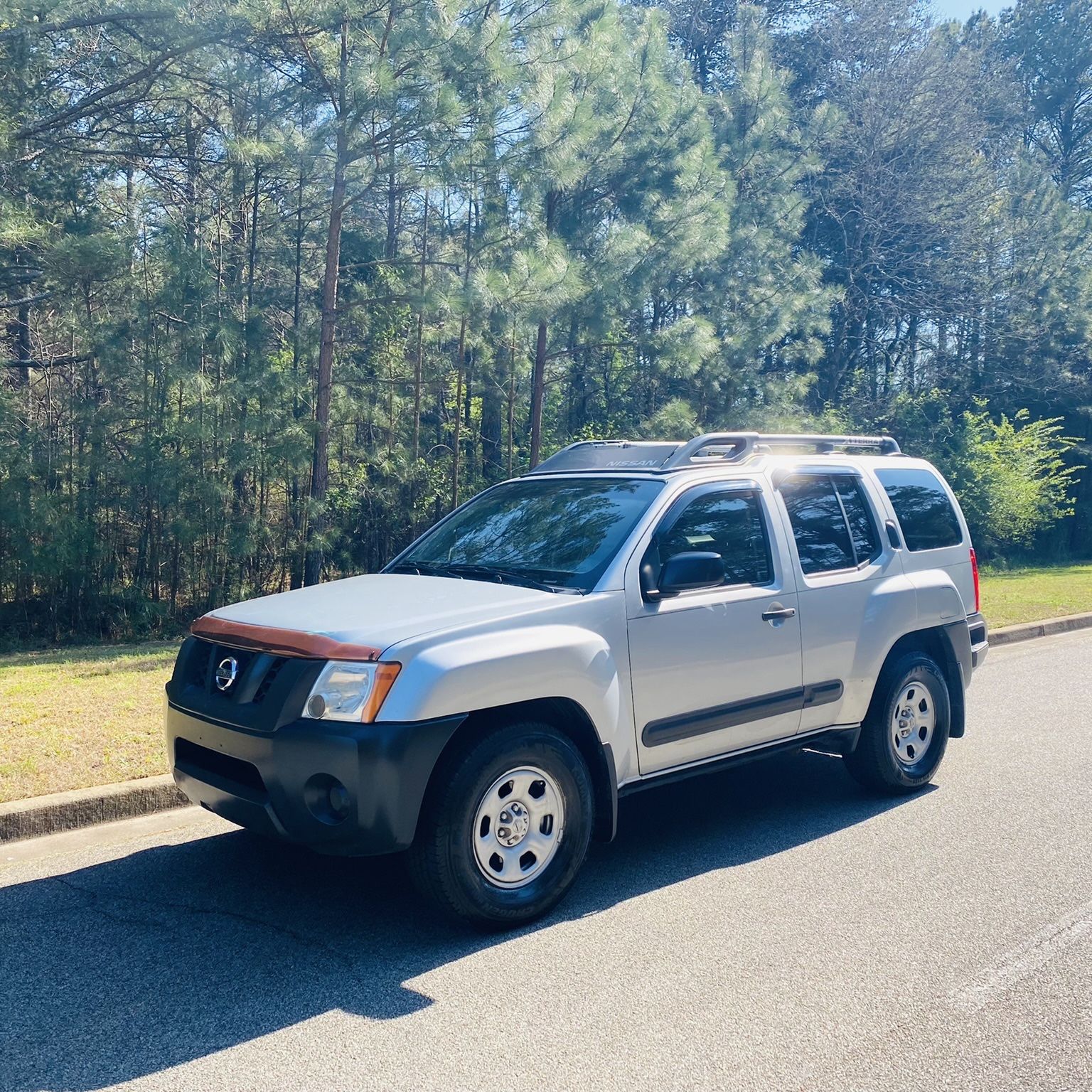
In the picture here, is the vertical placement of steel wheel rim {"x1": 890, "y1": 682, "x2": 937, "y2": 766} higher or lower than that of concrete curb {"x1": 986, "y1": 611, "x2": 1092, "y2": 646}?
higher

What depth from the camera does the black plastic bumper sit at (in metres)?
4.09

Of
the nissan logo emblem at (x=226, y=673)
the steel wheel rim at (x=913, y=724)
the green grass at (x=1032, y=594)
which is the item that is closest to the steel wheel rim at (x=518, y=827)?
the nissan logo emblem at (x=226, y=673)

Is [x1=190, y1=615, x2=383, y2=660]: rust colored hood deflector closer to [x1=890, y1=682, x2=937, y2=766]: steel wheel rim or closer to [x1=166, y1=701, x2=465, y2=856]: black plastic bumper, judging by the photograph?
[x1=166, y1=701, x2=465, y2=856]: black plastic bumper

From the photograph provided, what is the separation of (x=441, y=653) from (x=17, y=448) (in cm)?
1085

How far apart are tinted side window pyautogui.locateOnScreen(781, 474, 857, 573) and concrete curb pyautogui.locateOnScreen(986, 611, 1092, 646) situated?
7463 mm

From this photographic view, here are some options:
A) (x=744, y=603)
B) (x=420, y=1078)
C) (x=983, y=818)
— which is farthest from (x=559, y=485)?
(x=420, y=1078)

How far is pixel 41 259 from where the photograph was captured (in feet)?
43.5

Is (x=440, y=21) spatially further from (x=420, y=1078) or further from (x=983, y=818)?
(x=420, y=1078)

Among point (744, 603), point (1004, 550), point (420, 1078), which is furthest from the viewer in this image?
point (1004, 550)

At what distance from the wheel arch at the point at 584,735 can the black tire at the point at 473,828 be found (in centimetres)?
6

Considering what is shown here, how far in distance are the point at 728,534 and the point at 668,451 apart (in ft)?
2.10

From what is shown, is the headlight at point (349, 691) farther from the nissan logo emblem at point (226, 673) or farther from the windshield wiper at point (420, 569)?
the windshield wiper at point (420, 569)

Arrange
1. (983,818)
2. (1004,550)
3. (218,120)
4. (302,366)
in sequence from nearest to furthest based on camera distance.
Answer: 1. (983,818)
2. (218,120)
3. (302,366)
4. (1004,550)

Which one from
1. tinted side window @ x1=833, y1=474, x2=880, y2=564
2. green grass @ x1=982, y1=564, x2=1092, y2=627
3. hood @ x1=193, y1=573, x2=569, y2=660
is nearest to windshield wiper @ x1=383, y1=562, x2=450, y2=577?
hood @ x1=193, y1=573, x2=569, y2=660
